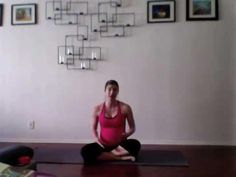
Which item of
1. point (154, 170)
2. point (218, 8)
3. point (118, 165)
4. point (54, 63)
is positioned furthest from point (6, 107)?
point (218, 8)

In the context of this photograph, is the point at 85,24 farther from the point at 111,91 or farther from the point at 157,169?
the point at 157,169

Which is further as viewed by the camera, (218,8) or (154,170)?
(218,8)

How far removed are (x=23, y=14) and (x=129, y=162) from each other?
7.98 feet

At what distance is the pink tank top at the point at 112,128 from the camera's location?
9.32 feet

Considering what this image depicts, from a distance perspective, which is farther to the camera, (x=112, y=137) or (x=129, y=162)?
(x=112, y=137)

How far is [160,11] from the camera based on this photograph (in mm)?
3600

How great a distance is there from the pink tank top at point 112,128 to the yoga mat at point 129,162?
0.22 meters

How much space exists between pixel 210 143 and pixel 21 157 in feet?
9.28

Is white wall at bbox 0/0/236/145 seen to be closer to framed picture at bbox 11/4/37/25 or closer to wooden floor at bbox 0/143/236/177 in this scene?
framed picture at bbox 11/4/37/25

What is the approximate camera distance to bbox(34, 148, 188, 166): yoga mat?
2.77 meters

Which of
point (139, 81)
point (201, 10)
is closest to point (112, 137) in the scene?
point (139, 81)

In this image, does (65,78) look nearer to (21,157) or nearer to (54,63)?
(54,63)

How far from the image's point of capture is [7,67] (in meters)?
3.84

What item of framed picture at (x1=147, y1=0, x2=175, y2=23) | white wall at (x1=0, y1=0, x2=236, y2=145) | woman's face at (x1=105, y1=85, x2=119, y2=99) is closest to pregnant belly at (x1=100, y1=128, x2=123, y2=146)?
woman's face at (x1=105, y1=85, x2=119, y2=99)
